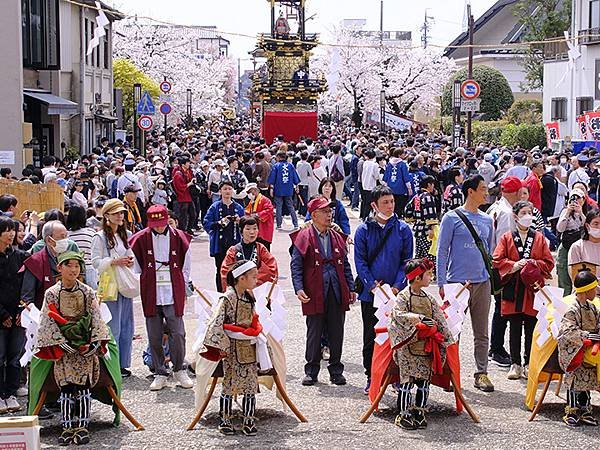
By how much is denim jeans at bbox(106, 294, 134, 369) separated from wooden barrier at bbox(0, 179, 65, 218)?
5.37 m

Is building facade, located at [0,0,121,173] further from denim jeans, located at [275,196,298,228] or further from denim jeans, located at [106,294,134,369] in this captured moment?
denim jeans, located at [106,294,134,369]

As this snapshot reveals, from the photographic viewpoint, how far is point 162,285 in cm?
923

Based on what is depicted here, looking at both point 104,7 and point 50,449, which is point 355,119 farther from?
point 50,449

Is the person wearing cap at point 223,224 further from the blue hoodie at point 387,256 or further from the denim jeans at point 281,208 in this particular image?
the denim jeans at point 281,208

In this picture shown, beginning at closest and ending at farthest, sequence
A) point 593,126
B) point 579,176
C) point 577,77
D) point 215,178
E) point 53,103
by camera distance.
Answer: point 579,176 < point 215,178 < point 593,126 < point 53,103 < point 577,77

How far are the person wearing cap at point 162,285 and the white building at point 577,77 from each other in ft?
106

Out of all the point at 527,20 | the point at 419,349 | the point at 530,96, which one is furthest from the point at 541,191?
the point at 530,96

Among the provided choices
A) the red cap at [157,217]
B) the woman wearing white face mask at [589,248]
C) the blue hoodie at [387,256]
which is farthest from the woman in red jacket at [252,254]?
the woman wearing white face mask at [589,248]

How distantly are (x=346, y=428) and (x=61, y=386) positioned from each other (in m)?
2.26

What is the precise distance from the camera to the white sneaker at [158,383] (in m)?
9.16

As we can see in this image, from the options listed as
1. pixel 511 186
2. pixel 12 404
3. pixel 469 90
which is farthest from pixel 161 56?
pixel 12 404

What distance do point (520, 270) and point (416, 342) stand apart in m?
1.92

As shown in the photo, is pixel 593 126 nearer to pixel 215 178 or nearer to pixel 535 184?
pixel 535 184

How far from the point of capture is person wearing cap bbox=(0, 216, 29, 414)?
8.44 meters
